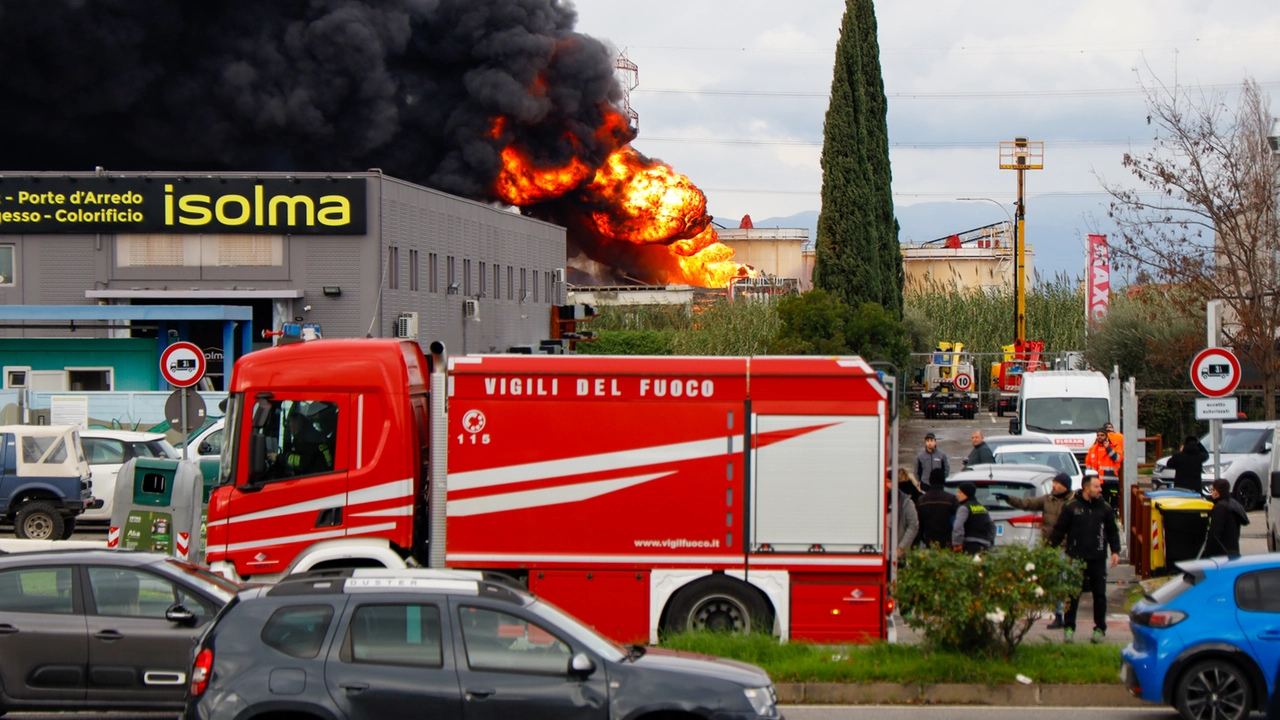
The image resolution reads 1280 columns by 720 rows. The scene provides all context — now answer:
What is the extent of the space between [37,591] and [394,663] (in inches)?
133

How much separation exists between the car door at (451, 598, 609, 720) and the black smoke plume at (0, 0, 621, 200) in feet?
173

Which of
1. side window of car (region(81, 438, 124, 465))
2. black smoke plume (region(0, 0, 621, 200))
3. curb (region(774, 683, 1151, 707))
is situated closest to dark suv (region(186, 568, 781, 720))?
curb (region(774, 683, 1151, 707))

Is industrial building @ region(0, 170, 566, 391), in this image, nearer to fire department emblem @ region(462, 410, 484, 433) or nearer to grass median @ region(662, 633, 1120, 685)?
fire department emblem @ region(462, 410, 484, 433)

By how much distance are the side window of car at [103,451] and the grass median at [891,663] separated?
12639 millimetres

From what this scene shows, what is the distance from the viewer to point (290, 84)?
186 ft

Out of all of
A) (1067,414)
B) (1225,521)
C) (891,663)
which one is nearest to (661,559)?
(891,663)

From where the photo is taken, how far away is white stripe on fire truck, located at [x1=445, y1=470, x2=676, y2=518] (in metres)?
10.4

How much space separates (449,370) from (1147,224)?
63.2 feet

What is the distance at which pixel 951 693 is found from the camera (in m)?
9.27

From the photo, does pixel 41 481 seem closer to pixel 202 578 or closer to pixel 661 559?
pixel 202 578

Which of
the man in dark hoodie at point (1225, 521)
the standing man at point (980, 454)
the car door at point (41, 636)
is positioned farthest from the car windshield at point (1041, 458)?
the car door at point (41, 636)

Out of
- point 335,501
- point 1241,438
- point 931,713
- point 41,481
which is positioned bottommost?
point 931,713

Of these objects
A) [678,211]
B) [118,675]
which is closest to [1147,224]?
[118,675]

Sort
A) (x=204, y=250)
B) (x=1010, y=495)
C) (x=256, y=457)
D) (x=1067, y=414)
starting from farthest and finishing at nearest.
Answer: (x=204, y=250), (x=1067, y=414), (x=1010, y=495), (x=256, y=457)
